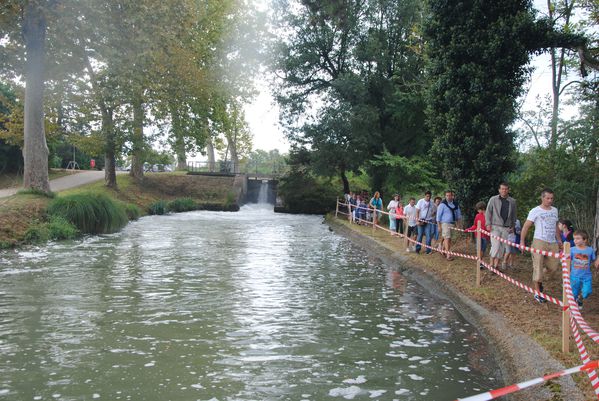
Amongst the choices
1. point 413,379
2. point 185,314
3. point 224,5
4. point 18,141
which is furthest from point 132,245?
point 224,5

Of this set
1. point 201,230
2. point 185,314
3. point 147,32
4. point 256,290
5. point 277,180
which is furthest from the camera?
point 277,180

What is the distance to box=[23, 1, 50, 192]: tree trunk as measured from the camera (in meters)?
19.5

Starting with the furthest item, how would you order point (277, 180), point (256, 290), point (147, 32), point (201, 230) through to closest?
point (277, 180)
point (201, 230)
point (147, 32)
point (256, 290)

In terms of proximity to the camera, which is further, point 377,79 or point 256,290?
point 377,79

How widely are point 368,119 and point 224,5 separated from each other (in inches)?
732

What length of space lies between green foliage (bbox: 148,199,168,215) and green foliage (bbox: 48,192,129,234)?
10.2 metres

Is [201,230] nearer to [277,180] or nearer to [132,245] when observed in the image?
[132,245]

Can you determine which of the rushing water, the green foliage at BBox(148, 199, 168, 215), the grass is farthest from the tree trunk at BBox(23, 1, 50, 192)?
the grass

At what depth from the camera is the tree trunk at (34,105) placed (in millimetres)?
19531

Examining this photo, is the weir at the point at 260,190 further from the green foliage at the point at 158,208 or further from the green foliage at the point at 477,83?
the green foliage at the point at 477,83

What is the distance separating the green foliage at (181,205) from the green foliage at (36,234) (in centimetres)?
1709

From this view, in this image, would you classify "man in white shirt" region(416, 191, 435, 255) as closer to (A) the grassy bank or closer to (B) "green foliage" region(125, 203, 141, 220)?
(A) the grassy bank

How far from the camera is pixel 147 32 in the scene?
19.1 meters

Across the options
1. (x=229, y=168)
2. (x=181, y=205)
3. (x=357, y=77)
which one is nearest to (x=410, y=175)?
(x=357, y=77)
